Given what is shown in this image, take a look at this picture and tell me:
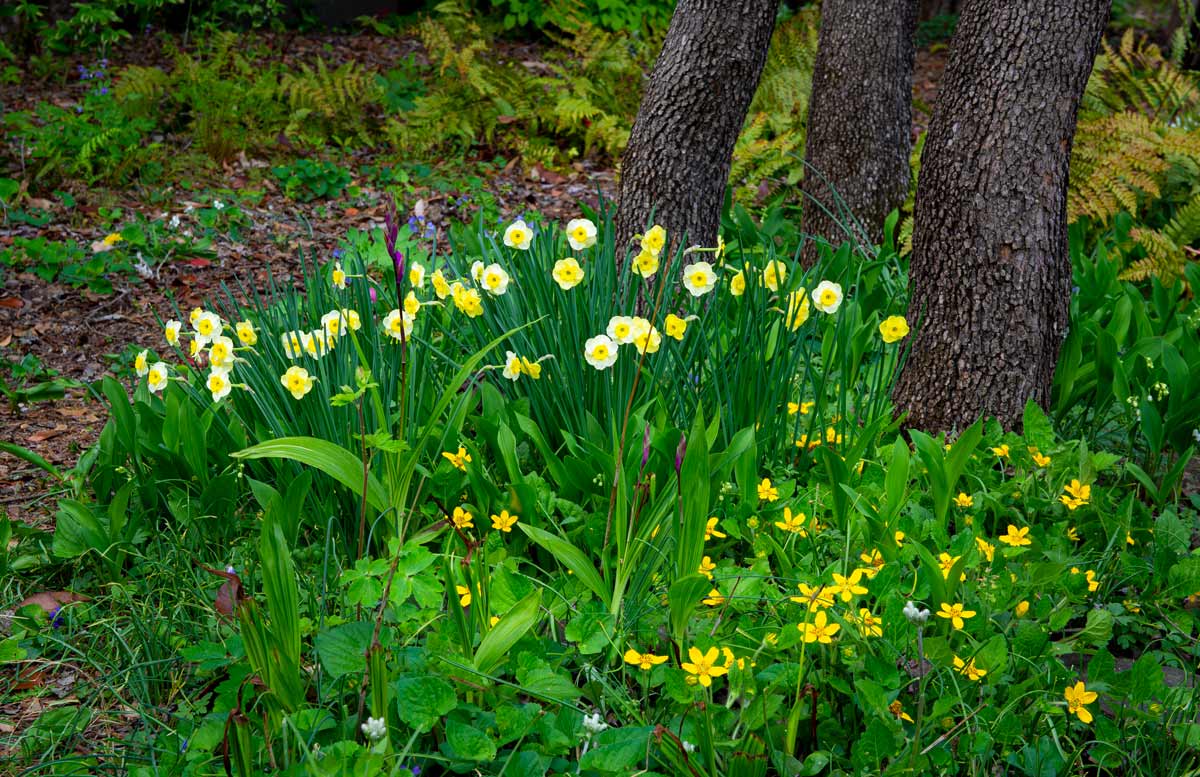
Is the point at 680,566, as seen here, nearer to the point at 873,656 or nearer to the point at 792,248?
the point at 873,656

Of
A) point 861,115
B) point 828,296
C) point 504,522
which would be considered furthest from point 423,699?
point 861,115

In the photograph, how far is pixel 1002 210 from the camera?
8.77ft

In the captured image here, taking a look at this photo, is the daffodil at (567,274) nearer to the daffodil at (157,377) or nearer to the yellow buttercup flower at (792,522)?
the yellow buttercup flower at (792,522)

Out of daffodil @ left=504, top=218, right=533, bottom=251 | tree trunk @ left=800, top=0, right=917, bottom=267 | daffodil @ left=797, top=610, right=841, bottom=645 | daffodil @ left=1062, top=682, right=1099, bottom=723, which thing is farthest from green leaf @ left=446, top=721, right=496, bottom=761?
tree trunk @ left=800, top=0, right=917, bottom=267

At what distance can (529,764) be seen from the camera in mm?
1556

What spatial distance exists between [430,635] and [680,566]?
0.52 m

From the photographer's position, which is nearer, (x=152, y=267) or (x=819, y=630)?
(x=819, y=630)

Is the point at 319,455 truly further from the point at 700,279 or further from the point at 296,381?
the point at 700,279

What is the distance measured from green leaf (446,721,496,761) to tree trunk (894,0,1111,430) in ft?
5.65

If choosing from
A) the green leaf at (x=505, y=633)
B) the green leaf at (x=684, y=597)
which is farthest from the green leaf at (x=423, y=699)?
the green leaf at (x=684, y=597)

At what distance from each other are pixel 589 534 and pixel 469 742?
2.28 feet

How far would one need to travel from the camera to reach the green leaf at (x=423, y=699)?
1566 mm

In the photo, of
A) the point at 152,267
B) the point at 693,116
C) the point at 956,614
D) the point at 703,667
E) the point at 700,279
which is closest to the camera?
the point at 703,667

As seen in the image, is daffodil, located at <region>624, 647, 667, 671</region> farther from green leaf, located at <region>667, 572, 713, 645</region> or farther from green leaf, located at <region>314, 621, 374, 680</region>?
green leaf, located at <region>314, 621, 374, 680</region>
